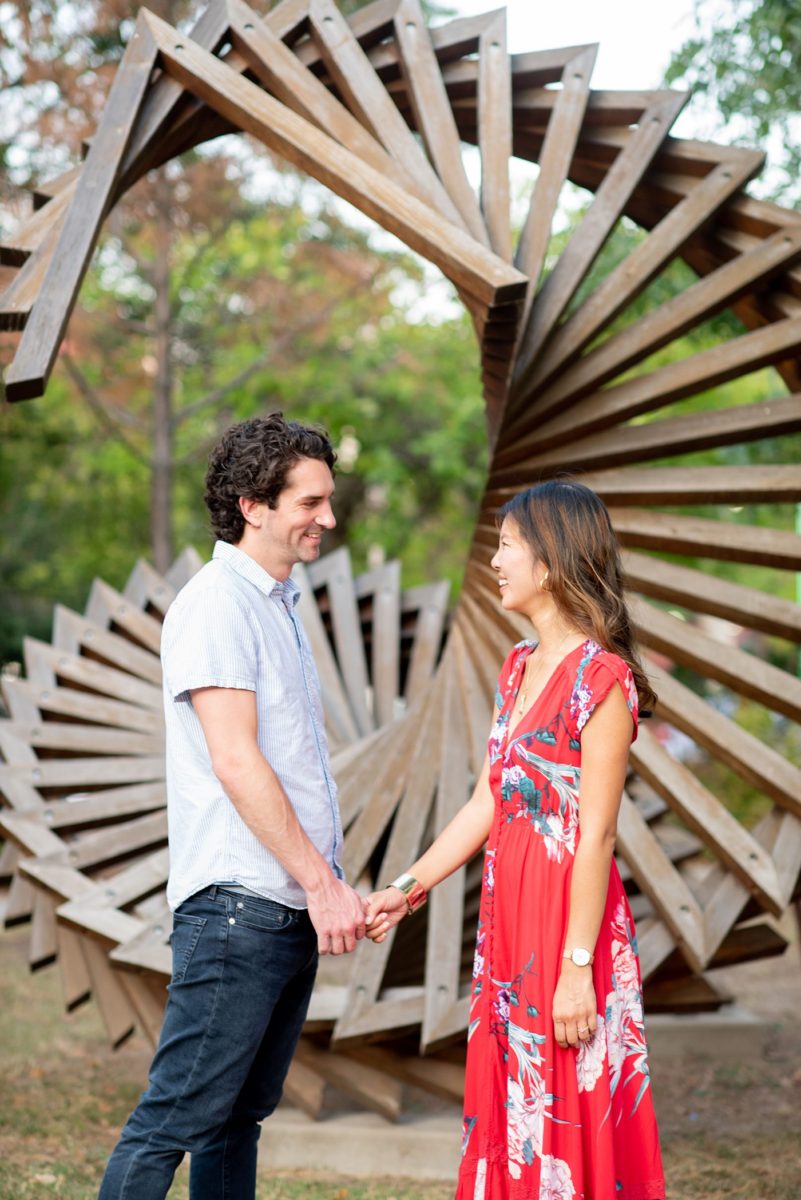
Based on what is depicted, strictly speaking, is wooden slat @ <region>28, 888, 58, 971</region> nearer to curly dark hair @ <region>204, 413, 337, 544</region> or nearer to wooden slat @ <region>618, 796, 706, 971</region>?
wooden slat @ <region>618, 796, 706, 971</region>

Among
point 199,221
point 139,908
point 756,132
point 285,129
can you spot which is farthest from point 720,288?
point 199,221

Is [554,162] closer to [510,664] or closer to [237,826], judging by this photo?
[510,664]

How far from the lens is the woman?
2.77 metres

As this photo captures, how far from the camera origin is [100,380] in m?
14.2

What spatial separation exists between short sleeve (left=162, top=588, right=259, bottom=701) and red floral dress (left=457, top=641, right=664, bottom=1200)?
67 centimetres

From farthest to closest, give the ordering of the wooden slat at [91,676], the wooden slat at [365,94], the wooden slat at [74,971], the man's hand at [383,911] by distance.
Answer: the wooden slat at [91,676], the wooden slat at [74,971], the wooden slat at [365,94], the man's hand at [383,911]

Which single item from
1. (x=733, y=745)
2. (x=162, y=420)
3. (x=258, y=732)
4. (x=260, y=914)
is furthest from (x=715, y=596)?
(x=162, y=420)

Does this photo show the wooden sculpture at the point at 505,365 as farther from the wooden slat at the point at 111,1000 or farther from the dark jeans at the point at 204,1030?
the dark jeans at the point at 204,1030

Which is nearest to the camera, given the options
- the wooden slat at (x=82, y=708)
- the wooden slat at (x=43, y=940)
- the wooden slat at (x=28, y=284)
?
the wooden slat at (x=28, y=284)

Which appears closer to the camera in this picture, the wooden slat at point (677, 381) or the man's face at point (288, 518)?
the man's face at point (288, 518)

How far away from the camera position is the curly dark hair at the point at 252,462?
3033mm

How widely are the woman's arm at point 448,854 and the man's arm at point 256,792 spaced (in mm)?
275

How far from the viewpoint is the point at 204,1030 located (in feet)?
9.41

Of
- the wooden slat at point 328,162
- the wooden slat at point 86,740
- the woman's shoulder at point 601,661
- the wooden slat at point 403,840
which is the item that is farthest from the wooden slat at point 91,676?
the woman's shoulder at point 601,661
